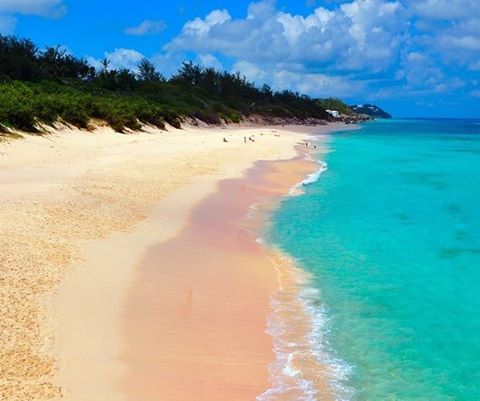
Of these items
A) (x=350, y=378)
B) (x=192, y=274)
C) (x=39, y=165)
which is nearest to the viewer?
(x=350, y=378)

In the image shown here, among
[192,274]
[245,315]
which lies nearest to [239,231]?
[192,274]

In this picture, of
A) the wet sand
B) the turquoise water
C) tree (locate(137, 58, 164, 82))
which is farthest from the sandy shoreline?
tree (locate(137, 58, 164, 82))

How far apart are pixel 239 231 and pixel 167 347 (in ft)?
26.6

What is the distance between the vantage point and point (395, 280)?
1236 cm

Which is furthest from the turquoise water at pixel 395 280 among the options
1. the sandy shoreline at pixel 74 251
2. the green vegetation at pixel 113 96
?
the green vegetation at pixel 113 96

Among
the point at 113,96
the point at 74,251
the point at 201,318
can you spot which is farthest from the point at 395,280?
the point at 113,96

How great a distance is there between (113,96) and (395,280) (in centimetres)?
5346

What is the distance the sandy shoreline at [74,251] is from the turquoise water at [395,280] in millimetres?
3227

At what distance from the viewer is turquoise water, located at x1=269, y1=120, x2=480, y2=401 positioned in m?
7.95

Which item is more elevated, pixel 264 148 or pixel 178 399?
pixel 264 148

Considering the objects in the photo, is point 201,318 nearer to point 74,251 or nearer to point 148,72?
point 74,251

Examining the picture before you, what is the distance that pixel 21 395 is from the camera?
19.6 feet

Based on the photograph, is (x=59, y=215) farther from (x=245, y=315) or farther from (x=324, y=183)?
(x=324, y=183)

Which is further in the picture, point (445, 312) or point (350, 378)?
point (445, 312)
